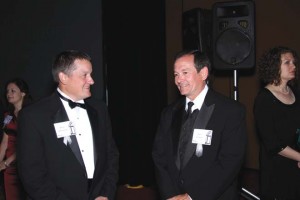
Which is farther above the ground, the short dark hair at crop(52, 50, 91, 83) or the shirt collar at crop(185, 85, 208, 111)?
the short dark hair at crop(52, 50, 91, 83)

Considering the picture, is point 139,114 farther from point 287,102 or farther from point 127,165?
point 287,102

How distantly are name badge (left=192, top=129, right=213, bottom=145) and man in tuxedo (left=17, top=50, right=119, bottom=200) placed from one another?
0.60 meters

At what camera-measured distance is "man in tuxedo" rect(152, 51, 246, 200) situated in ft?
8.82

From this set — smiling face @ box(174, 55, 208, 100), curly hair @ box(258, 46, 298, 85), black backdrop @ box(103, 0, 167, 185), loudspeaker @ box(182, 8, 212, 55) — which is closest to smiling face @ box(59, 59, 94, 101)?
smiling face @ box(174, 55, 208, 100)

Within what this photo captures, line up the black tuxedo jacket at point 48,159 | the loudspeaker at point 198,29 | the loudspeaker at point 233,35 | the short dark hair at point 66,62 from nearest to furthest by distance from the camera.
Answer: the black tuxedo jacket at point 48,159
the short dark hair at point 66,62
the loudspeaker at point 233,35
the loudspeaker at point 198,29

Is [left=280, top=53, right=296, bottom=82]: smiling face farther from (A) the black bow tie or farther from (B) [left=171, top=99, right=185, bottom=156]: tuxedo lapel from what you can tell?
(A) the black bow tie

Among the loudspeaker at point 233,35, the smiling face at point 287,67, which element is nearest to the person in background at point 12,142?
the loudspeaker at point 233,35

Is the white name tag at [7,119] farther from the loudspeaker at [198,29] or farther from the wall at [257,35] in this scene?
the wall at [257,35]

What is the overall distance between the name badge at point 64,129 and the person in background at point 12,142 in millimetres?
1961

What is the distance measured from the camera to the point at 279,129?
3.37 metres

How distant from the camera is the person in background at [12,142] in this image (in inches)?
176

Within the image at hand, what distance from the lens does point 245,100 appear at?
267 inches

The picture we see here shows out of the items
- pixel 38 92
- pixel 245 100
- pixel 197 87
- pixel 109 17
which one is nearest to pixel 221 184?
pixel 197 87

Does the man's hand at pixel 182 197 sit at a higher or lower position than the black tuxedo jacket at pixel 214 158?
lower
